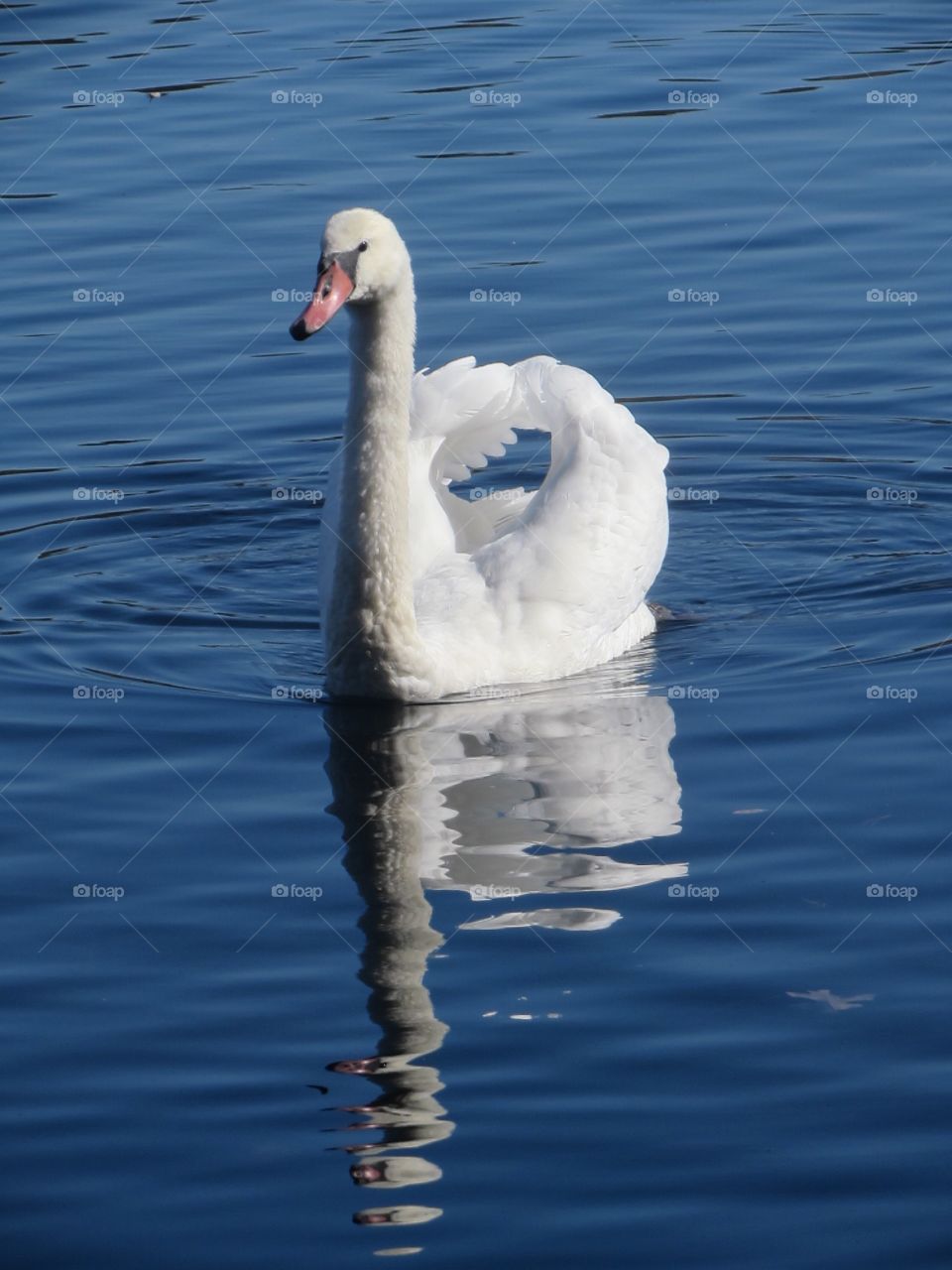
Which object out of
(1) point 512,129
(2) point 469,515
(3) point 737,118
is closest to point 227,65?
(1) point 512,129

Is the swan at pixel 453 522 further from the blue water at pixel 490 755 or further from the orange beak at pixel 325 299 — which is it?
the blue water at pixel 490 755

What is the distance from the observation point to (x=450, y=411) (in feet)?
36.0

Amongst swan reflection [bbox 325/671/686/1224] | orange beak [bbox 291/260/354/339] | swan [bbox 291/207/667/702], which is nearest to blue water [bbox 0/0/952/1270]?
swan reflection [bbox 325/671/686/1224]

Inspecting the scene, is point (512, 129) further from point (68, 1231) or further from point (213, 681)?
point (68, 1231)

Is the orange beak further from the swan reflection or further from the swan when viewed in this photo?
the swan reflection

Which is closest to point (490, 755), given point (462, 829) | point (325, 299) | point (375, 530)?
point (462, 829)

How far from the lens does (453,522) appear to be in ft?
37.1

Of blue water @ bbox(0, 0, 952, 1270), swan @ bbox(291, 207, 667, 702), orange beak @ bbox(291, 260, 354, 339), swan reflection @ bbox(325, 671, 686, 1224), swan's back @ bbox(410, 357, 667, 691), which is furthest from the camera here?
swan's back @ bbox(410, 357, 667, 691)

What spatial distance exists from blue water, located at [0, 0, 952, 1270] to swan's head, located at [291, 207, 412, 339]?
1.71 metres

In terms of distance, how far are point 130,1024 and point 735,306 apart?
916 cm

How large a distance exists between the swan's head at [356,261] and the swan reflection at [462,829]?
1712 millimetres

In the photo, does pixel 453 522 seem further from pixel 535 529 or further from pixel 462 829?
pixel 462 829

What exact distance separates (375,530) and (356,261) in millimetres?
1140

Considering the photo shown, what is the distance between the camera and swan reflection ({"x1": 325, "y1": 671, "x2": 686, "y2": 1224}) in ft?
21.4
